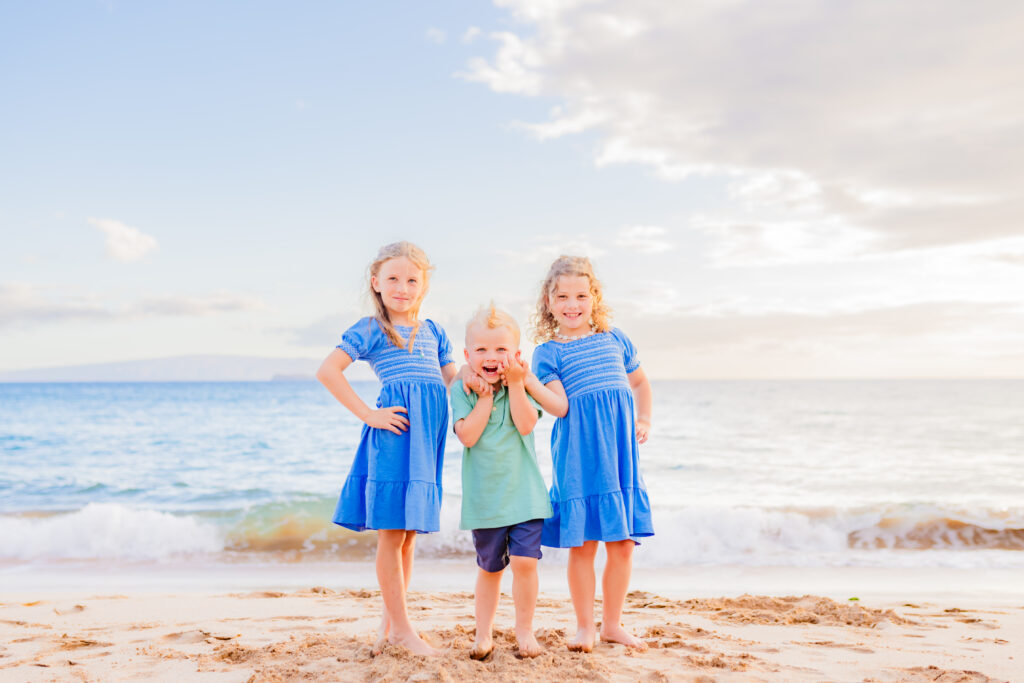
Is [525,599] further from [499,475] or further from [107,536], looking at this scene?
[107,536]

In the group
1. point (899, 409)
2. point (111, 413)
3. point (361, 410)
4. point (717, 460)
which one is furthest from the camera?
point (111, 413)

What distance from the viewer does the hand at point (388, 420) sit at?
9.85 feet

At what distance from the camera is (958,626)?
3.96 meters

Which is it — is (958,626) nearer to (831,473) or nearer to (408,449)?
(408,449)

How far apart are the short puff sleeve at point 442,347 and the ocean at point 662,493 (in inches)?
143

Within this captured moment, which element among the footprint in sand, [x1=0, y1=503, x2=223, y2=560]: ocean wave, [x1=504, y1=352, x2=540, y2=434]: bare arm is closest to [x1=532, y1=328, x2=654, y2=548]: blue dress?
[x1=504, y1=352, x2=540, y2=434]: bare arm

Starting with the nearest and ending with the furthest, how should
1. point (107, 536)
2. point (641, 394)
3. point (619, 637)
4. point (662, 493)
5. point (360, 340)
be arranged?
1. point (360, 340)
2. point (619, 637)
3. point (641, 394)
4. point (107, 536)
5. point (662, 493)

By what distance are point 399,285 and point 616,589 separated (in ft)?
5.70

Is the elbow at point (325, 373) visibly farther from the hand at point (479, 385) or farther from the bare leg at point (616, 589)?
the bare leg at point (616, 589)

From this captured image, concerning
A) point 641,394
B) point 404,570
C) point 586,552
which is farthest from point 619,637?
Answer: point 641,394

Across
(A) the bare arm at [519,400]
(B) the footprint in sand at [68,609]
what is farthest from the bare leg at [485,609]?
(B) the footprint in sand at [68,609]

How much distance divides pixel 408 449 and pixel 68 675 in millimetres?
1820

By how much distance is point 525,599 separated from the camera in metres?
2.93

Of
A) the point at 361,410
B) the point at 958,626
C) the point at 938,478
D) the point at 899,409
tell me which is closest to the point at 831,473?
the point at 938,478
